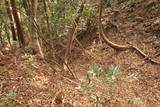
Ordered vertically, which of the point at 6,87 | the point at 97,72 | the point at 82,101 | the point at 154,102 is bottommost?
the point at 154,102

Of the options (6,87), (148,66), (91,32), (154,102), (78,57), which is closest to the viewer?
(6,87)

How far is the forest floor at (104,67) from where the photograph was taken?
178 inches

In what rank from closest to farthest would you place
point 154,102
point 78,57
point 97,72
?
point 97,72 < point 154,102 < point 78,57

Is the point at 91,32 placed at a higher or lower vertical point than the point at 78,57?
higher

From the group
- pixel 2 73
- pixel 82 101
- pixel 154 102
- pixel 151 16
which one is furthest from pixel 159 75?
pixel 2 73

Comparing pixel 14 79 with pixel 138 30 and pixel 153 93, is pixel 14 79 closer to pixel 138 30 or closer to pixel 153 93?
pixel 153 93

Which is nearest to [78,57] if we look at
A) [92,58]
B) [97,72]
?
[92,58]

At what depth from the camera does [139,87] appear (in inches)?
218

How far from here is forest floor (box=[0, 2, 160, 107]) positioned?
14.8 feet

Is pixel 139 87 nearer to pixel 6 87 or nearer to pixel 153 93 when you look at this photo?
pixel 153 93

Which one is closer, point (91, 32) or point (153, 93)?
point (153, 93)

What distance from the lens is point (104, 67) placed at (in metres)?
7.32

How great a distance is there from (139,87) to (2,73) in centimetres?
444

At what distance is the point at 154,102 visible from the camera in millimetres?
4871
